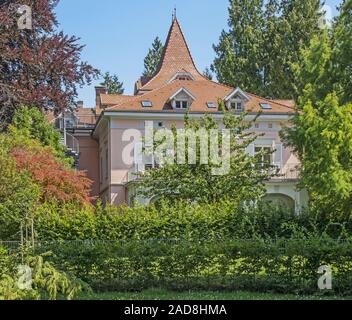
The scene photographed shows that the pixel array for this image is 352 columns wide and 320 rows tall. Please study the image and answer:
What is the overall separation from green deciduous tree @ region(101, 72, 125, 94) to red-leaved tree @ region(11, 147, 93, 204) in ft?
176

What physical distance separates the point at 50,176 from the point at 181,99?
547 inches

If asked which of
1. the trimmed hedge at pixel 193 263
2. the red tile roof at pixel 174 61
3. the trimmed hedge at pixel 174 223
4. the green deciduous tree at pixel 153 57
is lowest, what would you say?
the trimmed hedge at pixel 193 263

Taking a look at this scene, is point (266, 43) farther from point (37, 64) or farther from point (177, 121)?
point (37, 64)

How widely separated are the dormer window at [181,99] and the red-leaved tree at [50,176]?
39.1 feet

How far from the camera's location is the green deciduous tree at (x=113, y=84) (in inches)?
3132

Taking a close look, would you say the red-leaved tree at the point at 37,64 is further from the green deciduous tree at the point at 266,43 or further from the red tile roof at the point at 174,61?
the green deciduous tree at the point at 266,43

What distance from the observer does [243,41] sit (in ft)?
177

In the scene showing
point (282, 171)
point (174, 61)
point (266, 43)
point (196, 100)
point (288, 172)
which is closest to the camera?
point (288, 172)

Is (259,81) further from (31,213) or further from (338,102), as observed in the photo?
(31,213)

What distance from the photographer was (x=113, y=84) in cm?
8044

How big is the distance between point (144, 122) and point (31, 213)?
677 inches

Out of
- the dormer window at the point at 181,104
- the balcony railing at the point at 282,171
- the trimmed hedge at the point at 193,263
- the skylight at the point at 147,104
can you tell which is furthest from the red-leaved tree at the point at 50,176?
the dormer window at the point at 181,104

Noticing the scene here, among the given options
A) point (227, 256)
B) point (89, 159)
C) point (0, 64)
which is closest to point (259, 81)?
point (89, 159)

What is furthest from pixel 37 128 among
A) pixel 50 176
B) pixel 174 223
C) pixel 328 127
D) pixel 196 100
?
pixel 328 127
